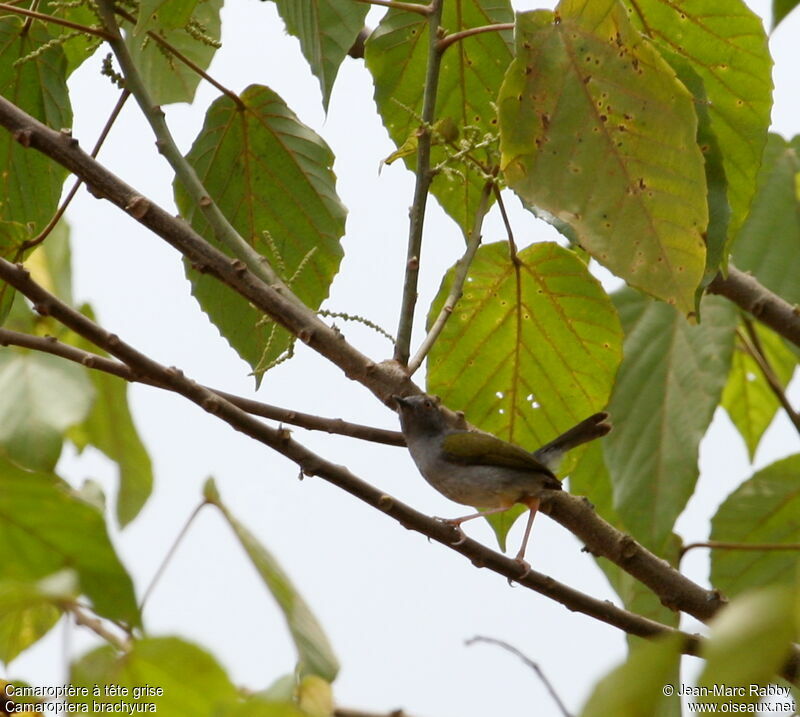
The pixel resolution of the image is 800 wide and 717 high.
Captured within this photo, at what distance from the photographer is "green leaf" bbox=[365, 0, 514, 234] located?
2145 millimetres

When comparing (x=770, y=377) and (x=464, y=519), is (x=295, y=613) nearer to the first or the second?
(x=464, y=519)

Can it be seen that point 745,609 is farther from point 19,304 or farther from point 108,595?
point 19,304

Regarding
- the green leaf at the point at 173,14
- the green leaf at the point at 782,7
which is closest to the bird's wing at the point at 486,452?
the green leaf at the point at 173,14

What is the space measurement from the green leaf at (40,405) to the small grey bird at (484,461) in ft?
1.84

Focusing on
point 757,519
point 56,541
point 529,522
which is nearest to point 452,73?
point 529,522

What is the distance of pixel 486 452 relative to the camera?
232 centimetres

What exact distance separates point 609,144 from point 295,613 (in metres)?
0.74

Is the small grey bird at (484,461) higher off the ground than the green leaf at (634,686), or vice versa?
the small grey bird at (484,461)

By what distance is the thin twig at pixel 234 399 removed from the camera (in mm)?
1379

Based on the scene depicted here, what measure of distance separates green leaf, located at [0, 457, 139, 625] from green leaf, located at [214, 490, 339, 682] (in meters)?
0.40

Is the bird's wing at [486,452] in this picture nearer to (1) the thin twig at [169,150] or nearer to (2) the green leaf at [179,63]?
(1) the thin twig at [169,150]

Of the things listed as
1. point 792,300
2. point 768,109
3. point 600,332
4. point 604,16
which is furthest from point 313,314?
point 792,300

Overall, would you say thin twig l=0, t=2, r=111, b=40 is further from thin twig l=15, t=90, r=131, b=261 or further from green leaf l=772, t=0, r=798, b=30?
green leaf l=772, t=0, r=798, b=30

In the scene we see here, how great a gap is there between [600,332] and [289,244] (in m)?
0.64
